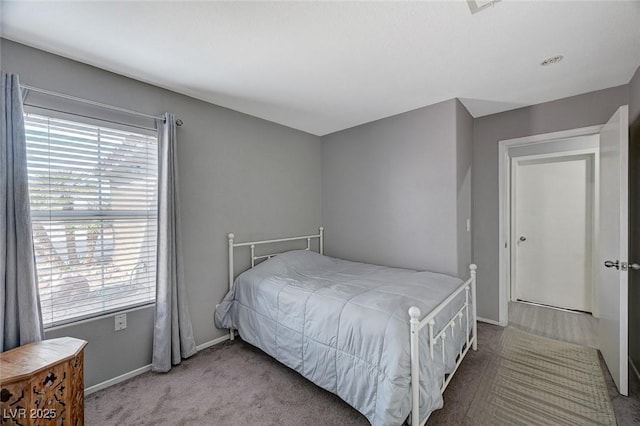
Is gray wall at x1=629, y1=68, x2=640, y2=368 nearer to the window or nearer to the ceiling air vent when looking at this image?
the ceiling air vent

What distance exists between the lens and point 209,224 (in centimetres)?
264

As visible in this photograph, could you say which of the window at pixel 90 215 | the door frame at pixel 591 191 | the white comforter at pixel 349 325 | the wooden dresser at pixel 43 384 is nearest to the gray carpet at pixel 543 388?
the white comforter at pixel 349 325

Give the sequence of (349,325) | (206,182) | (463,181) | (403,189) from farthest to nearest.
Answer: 1. (403,189)
2. (463,181)
3. (206,182)
4. (349,325)

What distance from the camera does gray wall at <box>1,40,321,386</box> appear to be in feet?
6.34

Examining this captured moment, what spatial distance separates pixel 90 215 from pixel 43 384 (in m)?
1.09

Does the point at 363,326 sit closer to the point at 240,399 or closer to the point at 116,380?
the point at 240,399

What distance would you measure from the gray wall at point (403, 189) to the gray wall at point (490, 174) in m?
0.27

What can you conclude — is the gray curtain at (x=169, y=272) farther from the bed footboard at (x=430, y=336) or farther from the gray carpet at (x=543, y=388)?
the gray carpet at (x=543, y=388)

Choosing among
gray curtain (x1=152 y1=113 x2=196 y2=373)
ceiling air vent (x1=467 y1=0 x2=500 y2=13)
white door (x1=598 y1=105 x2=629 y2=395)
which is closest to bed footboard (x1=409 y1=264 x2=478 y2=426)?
white door (x1=598 y1=105 x2=629 y2=395)

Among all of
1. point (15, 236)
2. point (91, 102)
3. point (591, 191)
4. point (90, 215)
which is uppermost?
point (91, 102)

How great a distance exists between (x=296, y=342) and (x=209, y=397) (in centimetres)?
70

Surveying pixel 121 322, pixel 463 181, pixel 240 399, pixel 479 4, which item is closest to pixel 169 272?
pixel 121 322

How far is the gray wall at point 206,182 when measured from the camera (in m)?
1.93

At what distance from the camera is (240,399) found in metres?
1.90
